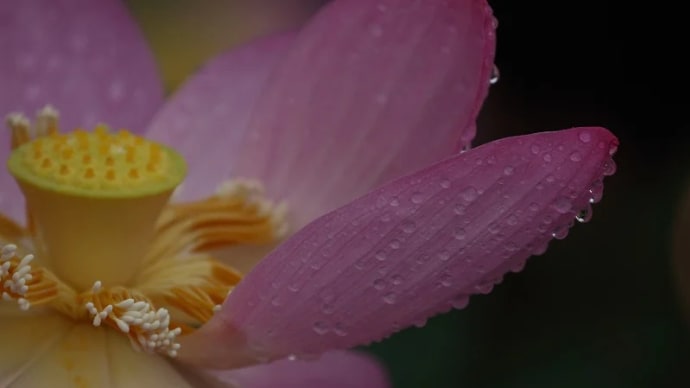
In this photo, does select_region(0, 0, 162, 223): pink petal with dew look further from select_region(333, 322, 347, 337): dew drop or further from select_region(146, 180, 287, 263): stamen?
select_region(333, 322, 347, 337): dew drop

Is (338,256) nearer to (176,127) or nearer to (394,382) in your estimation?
(176,127)

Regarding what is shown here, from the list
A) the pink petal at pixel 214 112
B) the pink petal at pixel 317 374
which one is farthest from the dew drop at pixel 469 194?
the pink petal at pixel 214 112

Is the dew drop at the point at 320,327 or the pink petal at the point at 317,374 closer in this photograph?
the dew drop at the point at 320,327

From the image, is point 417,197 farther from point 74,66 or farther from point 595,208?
point 595,208

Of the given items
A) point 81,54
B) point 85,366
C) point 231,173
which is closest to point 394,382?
point 231,173

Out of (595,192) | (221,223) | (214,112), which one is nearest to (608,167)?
(595,192)

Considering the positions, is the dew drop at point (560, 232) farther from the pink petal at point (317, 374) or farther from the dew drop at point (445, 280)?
the pink petal at point (317, 374)

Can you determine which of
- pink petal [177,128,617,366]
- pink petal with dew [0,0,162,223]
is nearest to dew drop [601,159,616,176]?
pink petal [177,128,617,366]
